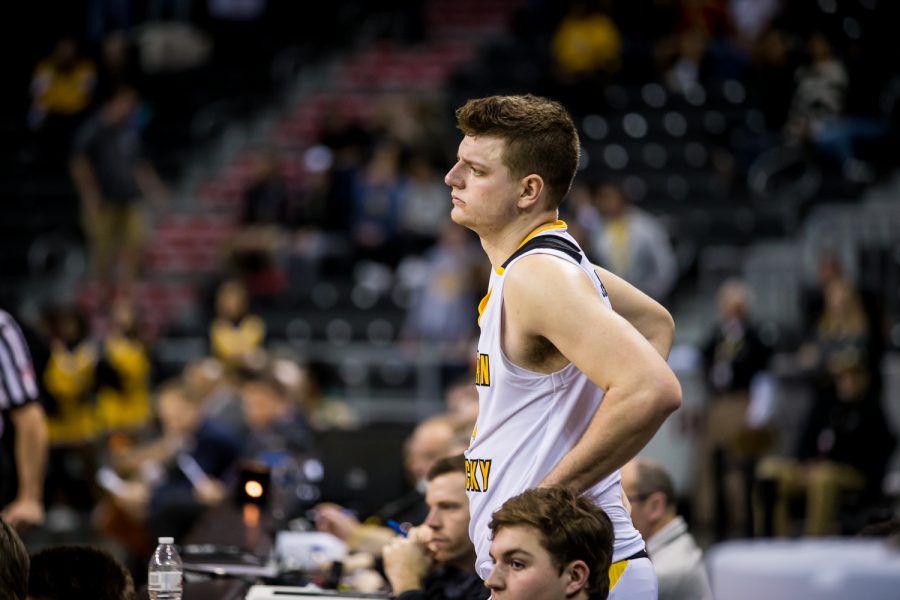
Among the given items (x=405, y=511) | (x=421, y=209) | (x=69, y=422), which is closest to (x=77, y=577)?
(x=405, y=511)

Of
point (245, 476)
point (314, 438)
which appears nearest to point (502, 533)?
point (245, 476)

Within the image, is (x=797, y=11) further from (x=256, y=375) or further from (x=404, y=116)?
(x=256, y=375)

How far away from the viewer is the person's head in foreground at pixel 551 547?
309 centimetres

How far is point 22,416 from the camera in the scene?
5.54 m

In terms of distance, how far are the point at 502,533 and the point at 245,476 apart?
2107 mm

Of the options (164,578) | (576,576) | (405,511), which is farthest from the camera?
(405,511)

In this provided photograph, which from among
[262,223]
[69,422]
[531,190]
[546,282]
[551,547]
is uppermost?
[531,190]

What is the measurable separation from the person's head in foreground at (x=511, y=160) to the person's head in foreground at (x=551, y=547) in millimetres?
619

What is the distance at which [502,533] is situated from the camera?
3.17 meters

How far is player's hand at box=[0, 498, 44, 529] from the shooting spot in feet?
17.6

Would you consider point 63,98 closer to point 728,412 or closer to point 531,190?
point 728,412

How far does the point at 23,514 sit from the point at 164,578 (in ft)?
5.73

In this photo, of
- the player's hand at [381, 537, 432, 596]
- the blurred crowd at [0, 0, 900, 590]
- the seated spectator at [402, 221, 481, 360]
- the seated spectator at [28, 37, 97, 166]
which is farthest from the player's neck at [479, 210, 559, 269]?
the seated spectator at [28, 37, 97, 166]

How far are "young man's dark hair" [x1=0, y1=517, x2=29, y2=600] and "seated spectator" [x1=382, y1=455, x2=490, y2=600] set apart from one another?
1.31 meters
